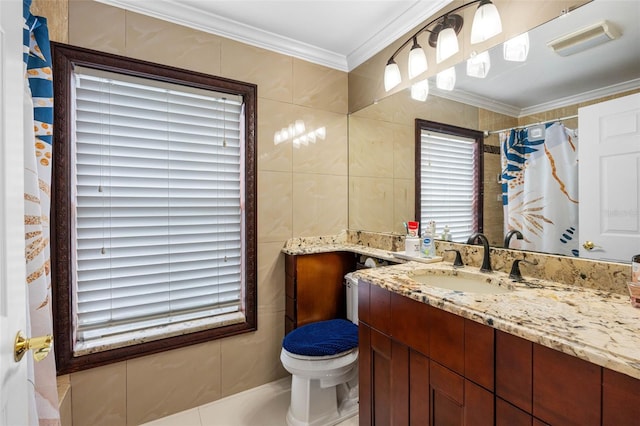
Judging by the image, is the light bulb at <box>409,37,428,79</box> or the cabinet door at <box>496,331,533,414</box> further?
the light bulb at <box>409,37,428,79</box>

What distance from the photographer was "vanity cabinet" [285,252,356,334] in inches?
80.4

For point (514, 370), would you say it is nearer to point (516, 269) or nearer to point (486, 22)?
point (516, 269)

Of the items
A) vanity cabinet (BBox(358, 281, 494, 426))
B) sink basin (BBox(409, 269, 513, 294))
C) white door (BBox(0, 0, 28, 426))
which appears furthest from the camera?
sink basin (BBox(409, 269, 513, 294))

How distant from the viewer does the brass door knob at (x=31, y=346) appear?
65 centimetres

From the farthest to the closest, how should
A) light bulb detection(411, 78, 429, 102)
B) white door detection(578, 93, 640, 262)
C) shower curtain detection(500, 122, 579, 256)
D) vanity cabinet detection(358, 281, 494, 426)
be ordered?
1. light bulb detection(411, 78, 429, 102)
2. shower curtain detection(500, 122, 579, 256)
3. white door detection(578, 93, 640, 262)
4. vanity cabinet detection(358, 281, 494, 426)

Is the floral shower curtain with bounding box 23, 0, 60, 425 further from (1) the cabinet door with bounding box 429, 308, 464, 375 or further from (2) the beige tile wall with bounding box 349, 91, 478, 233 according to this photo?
(2) the beige tile wall with bounding box 349, 91, 478, 233

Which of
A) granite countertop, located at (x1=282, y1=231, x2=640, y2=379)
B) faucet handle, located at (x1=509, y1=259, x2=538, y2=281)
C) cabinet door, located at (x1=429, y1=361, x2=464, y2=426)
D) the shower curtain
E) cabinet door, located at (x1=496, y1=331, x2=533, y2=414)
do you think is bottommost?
cabinet door, located at (x1=429, y1=361, x2=464, y2=426)

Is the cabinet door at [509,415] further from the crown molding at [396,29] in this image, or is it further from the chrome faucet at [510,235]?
the crown molding at [396,29]

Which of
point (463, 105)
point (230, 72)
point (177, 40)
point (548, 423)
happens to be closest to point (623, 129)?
point (463, 105)

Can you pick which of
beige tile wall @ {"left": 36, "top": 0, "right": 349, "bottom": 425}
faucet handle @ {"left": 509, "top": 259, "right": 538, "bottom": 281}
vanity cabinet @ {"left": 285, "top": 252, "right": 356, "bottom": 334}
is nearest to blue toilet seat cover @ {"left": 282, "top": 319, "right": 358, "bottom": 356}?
vanity cabinet @ {"left": 285, "top": 252, "right": 356, "bottom": 334}

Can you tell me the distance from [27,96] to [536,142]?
6.46 feet

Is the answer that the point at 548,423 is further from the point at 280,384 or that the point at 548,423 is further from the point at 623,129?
the point at 280,384

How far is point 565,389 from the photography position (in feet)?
2.34

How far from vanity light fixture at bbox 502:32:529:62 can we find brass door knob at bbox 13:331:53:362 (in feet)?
6.47
